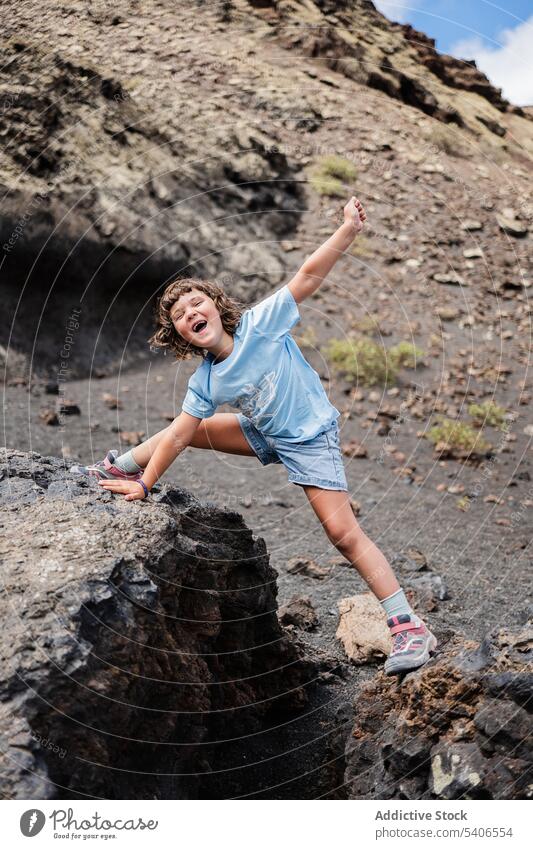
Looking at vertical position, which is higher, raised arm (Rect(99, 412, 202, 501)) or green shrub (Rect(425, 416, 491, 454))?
raised arm (Rect(99, 412, 202, 501))

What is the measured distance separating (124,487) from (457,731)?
181cm

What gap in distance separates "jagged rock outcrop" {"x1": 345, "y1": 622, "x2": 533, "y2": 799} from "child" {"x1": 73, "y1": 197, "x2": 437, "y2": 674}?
1.03 ft

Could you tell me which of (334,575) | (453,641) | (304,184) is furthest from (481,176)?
(453,641)

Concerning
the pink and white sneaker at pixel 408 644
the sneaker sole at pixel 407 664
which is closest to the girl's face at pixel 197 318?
the pink and white sneaker at pixel 408 644

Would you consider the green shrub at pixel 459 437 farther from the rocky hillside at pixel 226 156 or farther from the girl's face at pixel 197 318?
the girl's face at pixel 197 318

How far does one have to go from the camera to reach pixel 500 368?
1230 centimetres

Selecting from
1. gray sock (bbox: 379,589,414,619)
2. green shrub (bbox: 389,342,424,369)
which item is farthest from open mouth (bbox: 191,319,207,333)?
green shrub (bbox: 389,342,424,369)

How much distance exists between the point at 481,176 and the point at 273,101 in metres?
4.30

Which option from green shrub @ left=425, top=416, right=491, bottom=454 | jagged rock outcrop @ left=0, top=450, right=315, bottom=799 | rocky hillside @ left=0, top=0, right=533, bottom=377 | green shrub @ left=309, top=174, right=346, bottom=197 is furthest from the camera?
green shrub @ left=309, top=174, right=346, bottom=197

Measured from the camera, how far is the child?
12.5 ft

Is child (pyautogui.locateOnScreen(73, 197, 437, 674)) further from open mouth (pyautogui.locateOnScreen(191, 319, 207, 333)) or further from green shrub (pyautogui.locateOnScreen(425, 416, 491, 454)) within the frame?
green shrub (pyautogui.locateOnScreen(425, 416, 491, 454))

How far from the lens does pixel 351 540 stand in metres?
3.79

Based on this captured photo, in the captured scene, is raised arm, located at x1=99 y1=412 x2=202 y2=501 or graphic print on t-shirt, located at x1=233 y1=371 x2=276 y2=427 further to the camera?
graphic print on t-shirt, located at x1=233 y1=371 x2=276 y2=427

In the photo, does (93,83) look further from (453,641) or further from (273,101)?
(453,641)
